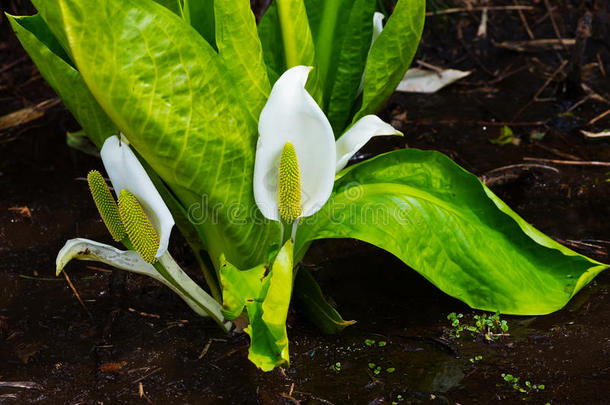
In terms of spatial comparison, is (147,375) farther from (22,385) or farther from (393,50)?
(393,50)

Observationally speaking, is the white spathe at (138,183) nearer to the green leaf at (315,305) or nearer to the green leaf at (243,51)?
the green leaf at (243,51)

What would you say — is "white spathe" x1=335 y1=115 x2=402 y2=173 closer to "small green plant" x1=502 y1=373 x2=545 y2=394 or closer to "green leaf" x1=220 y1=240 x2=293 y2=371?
"green leaf" x1=220 y1=240 x2=293 y2=371

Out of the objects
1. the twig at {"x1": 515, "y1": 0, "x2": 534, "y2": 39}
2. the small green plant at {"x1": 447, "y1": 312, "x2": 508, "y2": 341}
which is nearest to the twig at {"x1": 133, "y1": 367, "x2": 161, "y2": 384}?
the small green plant at {"x1": 447, "y1": 312, "x2": 508, "y2": 341}

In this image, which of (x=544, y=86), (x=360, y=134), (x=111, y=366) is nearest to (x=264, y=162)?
(x=360, y=134)

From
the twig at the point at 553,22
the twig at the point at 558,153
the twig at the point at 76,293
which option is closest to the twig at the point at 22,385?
the twig at the point at 76,293

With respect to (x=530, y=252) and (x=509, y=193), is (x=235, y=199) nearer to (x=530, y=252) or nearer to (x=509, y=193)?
(x=530, y=252)
